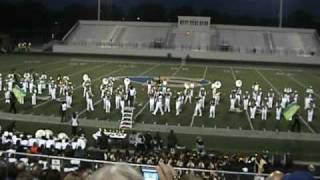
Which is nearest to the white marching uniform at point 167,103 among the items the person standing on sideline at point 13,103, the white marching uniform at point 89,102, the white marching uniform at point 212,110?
the white marching uniform at point 212,110

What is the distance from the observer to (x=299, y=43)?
49.8m

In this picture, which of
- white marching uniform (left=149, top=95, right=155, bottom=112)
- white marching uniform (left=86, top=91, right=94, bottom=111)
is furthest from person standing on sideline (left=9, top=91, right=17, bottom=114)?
white marching uniform (left=149, top=95, right=155, bottom=112)

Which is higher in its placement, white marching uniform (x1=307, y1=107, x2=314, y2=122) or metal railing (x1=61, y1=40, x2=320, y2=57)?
metal railing (x1=61, y1=40, x2=320, y2=57)

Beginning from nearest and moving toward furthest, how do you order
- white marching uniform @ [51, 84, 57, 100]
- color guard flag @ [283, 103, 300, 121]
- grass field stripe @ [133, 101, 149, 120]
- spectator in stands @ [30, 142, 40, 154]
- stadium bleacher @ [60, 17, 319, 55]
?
spectator in stands @ [30, 142, 40, 154] < color guard flag @ [283, 103, 300, 121] < grass field stripe @ [133, 101, 149, 120] < white marching uniform @ [51, 84, 57, 100] < stadium bleacher @ [60, 17, 319, 55]

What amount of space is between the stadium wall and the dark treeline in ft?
46.7

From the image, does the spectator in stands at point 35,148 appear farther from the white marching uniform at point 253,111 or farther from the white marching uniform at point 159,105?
the white marching uniform at point 253,111

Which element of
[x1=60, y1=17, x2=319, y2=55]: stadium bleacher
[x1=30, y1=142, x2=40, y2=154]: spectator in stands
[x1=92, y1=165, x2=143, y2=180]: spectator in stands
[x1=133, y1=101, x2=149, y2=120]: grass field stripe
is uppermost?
[x1=60, y1=17, x2=319, y2=55]: stadium bleacher

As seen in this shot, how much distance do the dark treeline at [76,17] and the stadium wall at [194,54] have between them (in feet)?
46.7

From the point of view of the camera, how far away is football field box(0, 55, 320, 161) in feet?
63.8

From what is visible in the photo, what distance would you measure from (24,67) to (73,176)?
96.4 feet

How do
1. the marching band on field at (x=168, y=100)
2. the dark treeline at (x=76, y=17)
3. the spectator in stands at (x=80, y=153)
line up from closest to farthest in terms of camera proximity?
the spectator in stands at (x=80, y=153) → the marching band on field at (x=168, y=100) → the dark treeline at (x=76, y=17)

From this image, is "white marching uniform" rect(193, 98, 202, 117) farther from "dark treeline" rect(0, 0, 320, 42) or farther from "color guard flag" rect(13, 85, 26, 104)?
"dark treeline" rect(0, 0, 320, 42)

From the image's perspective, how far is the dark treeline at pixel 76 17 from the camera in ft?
197

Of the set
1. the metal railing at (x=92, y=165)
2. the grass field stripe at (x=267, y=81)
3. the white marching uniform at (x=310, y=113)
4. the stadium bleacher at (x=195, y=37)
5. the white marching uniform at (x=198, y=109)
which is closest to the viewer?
the metal railing at (x=92, y=165)
